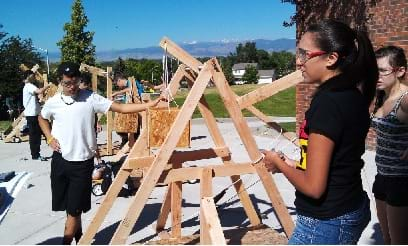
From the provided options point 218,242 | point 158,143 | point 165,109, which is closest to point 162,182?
point 158,143

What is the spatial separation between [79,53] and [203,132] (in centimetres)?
4570

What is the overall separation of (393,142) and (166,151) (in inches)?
64.8

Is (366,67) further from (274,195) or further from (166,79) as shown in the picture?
(166,79)

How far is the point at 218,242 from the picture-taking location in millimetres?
2650

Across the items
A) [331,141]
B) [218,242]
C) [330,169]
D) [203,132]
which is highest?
[331,141]

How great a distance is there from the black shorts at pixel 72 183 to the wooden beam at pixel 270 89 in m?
1.54

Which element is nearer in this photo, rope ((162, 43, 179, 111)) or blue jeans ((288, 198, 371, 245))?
blue jeans ((288, 198, 371, 245))

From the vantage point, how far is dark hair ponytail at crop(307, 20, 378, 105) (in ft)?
6.64

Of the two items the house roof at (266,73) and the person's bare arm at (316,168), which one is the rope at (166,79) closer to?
the person's bare arm at (316,168)

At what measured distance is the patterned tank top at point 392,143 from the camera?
3.12 meters

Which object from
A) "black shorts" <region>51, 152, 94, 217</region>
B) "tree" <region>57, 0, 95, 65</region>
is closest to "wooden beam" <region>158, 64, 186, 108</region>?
"black shorts" <region>51, 152, 94, 217</region>

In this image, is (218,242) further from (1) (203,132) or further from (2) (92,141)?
(1) (203,132)

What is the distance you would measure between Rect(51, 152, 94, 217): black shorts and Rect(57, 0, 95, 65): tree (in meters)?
53.0

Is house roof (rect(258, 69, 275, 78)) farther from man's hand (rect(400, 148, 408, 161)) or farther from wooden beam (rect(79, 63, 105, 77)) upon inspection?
man's hand (rect(400, 148, 408, 161))
